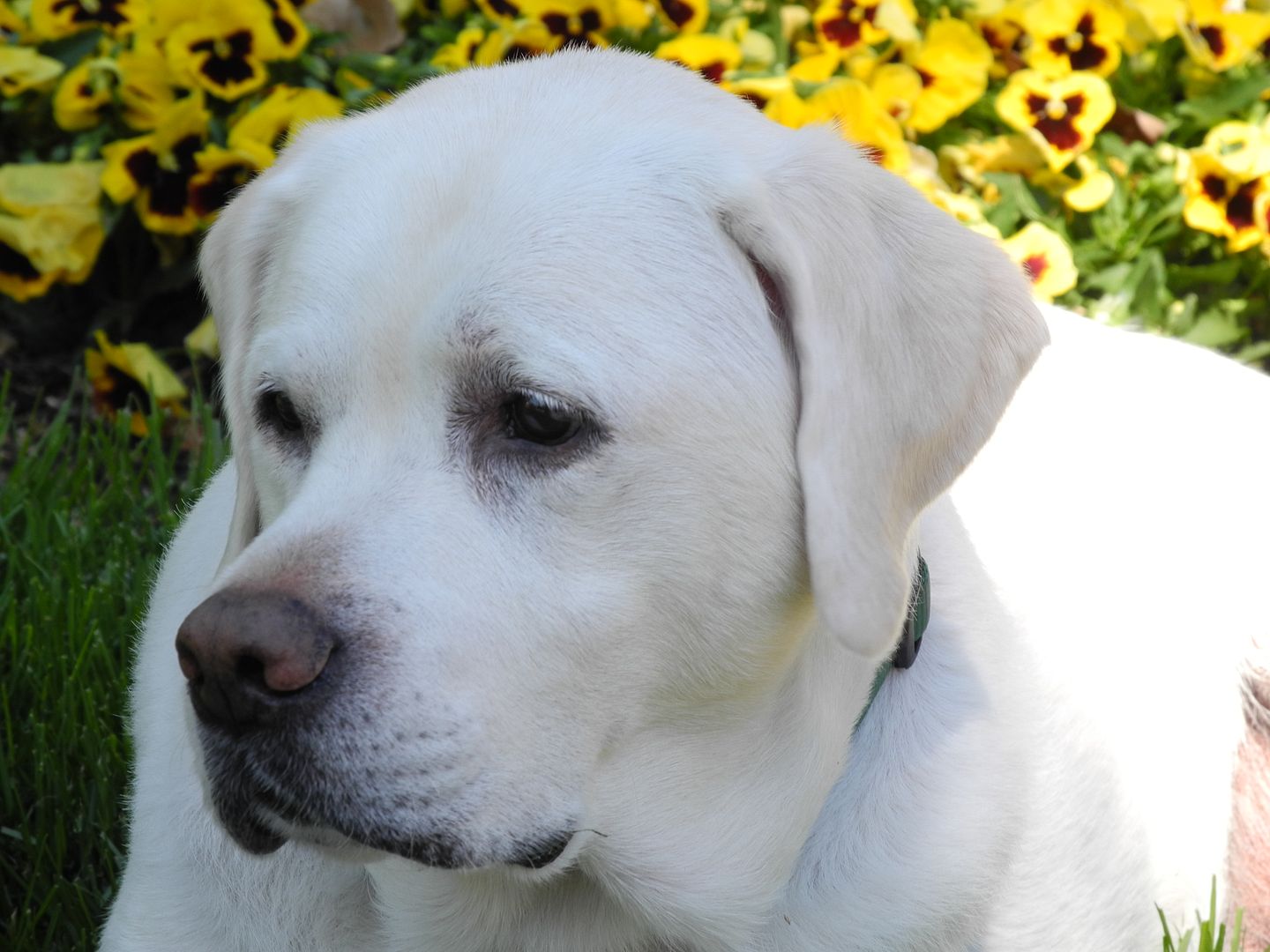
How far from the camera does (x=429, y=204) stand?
2.11 meters

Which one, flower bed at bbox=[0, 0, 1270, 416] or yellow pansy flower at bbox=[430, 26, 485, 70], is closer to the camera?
flower bed at bbox=[0, 0, 1270, 416]

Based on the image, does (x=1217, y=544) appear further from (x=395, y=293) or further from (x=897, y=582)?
(x=395, y=293)

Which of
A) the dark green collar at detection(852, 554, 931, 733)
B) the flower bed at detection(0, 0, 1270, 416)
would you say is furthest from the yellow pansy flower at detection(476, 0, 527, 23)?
the dark green collar at detection(852, 554, 931, 733)

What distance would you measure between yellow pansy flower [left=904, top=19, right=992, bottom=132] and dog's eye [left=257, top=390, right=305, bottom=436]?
11.3ft

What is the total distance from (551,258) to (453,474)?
1.03 feet

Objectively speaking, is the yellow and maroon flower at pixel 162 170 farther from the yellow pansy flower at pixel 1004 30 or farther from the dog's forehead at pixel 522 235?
the yellow pansy flower at pixel 1004 30

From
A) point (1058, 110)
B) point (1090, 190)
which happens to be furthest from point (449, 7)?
point (1090, 190)

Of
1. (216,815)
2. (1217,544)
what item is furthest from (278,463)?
(1217,544)

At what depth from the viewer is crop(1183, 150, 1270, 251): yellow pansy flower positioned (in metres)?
5.15

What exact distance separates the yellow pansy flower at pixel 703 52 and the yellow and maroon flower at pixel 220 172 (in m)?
1.23

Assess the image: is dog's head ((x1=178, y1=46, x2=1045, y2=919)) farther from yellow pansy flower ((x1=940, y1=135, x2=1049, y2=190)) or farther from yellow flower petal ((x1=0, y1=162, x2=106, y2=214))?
yellow pansy flower ((x1=940, y1=135, x2=1049, y2=190))

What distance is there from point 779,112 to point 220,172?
165 cm

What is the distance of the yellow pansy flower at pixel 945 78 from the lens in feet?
17.1

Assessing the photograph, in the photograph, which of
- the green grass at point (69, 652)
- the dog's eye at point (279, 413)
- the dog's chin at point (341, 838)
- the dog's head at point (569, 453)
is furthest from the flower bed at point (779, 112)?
the dog's chin at point (341, 838)
